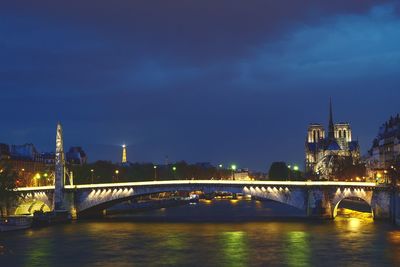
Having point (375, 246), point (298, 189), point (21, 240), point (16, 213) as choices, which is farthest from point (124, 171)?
point (375, 246)

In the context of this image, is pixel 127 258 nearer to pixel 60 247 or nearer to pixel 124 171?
pixel 60 247

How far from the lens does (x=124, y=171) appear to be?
184 meters

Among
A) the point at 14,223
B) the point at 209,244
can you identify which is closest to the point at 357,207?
the point at 14,223

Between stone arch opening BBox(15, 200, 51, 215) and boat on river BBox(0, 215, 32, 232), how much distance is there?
21.2 m

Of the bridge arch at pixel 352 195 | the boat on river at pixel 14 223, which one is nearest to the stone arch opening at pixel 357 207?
the bridge arch at pixel 352 195

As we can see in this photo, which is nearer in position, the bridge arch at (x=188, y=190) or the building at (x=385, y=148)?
Result: the bridge arch at (x=188, y=190)

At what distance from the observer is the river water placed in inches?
2215

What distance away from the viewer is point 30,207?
370ft

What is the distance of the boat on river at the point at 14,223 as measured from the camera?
3221 inches

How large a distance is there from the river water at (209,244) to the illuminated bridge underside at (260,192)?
654cm

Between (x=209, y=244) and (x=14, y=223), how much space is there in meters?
26.8

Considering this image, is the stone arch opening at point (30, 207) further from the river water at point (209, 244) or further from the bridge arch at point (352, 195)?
the bridge arch at point (352, 195)

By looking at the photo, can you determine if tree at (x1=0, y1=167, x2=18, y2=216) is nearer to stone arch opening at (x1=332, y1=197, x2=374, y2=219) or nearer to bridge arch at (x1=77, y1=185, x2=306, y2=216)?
bridge arch at (x1=77, y1=185, x2=306, y2=216)

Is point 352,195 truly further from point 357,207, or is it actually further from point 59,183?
point 59,183
